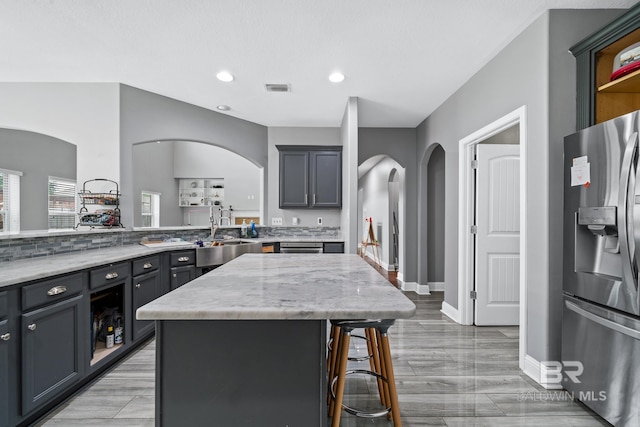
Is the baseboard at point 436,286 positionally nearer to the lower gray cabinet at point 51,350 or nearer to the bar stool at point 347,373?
the bar stool at point 347,373

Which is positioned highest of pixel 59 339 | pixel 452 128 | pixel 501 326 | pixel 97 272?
pixel 452 128

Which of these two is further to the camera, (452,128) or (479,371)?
(452,128)

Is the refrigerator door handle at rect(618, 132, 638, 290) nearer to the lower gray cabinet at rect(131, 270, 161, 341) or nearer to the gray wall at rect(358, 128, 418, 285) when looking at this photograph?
the gray wall at rect(358, 128, 418, 285)

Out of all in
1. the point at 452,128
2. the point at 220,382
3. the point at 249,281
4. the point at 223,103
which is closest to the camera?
the point at 220,382

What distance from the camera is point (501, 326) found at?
3352mm

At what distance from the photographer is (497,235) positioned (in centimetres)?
331

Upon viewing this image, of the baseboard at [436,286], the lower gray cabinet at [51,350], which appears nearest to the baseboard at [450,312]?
the baseboard at [436,286]

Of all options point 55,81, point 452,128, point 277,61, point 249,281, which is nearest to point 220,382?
point 249,281

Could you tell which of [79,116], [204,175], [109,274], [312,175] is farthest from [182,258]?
[204,175]

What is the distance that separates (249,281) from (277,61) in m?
2.28

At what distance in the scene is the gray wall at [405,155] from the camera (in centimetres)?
488

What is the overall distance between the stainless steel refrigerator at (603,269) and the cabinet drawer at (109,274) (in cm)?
328

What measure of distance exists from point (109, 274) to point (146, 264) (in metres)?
0.49

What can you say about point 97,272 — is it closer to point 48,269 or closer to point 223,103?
point 48,269
